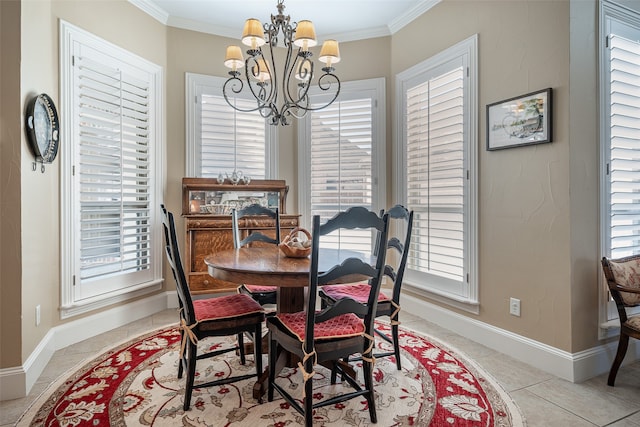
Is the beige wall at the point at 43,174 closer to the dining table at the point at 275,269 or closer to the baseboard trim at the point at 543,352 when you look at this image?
the dining table at the point at 275,269

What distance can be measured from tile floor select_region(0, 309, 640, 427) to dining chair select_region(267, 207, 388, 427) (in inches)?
38.4

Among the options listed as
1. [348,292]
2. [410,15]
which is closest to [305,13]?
[410,15]

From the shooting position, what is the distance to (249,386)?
7.47 feet

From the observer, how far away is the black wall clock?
2.32 metres

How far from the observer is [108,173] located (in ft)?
10.9

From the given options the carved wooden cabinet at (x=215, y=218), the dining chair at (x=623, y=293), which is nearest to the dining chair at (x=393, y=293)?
the dining chair at (x=623, y=293)

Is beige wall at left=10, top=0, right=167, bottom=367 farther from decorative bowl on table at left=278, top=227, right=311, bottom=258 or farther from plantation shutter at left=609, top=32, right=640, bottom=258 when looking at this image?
plantation shutter at left=609, top=32, right=640, bottom=258

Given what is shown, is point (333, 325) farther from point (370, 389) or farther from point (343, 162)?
point (343, 162)

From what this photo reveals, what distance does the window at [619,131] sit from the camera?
250 centimetres

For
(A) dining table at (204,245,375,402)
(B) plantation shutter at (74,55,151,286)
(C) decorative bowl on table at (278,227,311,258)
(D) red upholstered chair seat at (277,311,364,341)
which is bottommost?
(D) red upholstered chair seat at (277,311,364,341)

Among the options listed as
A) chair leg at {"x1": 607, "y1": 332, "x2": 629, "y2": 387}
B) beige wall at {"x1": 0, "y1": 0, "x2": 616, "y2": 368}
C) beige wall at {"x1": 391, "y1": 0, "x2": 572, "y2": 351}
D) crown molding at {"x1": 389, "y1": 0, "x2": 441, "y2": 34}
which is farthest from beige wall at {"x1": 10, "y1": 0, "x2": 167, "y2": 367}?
chair leg at {"x1": 607, "y1": 332, "x2": 629, "y2": 387}

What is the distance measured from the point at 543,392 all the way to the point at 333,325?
140 cm

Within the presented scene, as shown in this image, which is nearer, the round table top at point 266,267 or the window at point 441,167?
the round table top at point 266,267

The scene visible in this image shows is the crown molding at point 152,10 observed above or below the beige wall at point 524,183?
above
